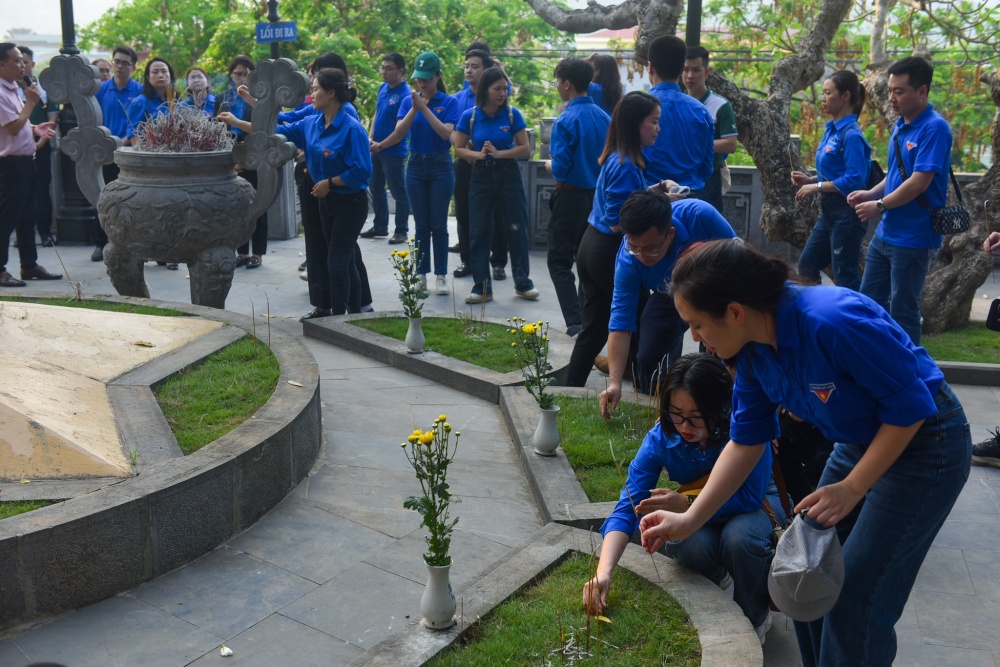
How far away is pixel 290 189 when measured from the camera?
11.6m

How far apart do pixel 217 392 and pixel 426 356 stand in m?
1.81

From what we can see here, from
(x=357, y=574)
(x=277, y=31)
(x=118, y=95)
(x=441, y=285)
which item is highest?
(x=277, y=31)

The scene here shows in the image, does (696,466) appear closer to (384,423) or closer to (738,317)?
(738,317)

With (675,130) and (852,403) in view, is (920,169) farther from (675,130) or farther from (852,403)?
(852,403)

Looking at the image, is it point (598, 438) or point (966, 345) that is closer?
point (598, 438)

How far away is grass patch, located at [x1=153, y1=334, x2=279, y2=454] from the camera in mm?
4566

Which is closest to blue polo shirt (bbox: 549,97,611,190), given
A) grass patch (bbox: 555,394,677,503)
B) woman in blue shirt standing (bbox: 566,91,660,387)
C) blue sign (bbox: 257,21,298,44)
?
woman in blue shirt standing (bbox: 566,91,660,387)

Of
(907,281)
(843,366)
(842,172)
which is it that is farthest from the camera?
(842,172)

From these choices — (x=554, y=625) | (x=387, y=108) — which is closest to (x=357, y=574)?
(x=554, y=625)

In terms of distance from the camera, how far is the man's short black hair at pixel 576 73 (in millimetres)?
7020

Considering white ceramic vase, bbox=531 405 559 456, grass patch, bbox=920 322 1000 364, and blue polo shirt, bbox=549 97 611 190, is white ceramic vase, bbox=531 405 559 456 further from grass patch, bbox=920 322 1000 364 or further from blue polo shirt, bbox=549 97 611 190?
grass patch, bbox=920 322 1000 364

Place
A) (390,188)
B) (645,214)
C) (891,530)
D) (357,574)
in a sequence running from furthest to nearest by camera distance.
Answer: (390,188)
(645,214)
(357,574)
(891,530)

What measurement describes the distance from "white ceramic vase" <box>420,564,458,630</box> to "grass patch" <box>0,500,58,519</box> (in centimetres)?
147

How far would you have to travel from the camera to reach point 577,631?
3145mm
